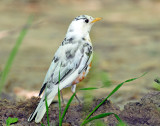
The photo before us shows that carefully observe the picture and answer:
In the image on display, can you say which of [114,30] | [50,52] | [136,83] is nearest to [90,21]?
[136,83]

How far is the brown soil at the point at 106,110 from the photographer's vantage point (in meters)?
3.08

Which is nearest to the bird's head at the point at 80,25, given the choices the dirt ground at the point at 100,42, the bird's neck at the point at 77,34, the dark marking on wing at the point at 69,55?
the bird's neck at the point at 77,34

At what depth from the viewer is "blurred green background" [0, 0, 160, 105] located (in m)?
6.31

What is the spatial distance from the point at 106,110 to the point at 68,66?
1.62 feet

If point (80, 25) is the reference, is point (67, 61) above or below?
below

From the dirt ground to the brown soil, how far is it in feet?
0.33

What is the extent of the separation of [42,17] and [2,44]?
257 centimetres

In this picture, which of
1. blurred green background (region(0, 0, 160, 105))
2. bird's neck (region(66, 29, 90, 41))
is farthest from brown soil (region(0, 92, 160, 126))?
bird's neck (region(66, 29, 90, 41))

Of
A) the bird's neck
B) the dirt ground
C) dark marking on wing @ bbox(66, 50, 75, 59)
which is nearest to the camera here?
dark marking on wing @ bbox(66, 50, 75, 59)

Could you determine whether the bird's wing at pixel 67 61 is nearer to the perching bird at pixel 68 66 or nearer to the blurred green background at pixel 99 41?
the perching bird at pixel 68 66

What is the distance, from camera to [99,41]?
384 inches

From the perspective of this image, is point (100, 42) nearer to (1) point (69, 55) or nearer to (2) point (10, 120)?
(1) point (69, 55)

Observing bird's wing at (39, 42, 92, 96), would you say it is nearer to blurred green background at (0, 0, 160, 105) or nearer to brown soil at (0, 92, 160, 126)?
blurred green background at (0, 0, 160, 105)

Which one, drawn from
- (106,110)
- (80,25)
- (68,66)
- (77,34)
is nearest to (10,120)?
(68,66)
